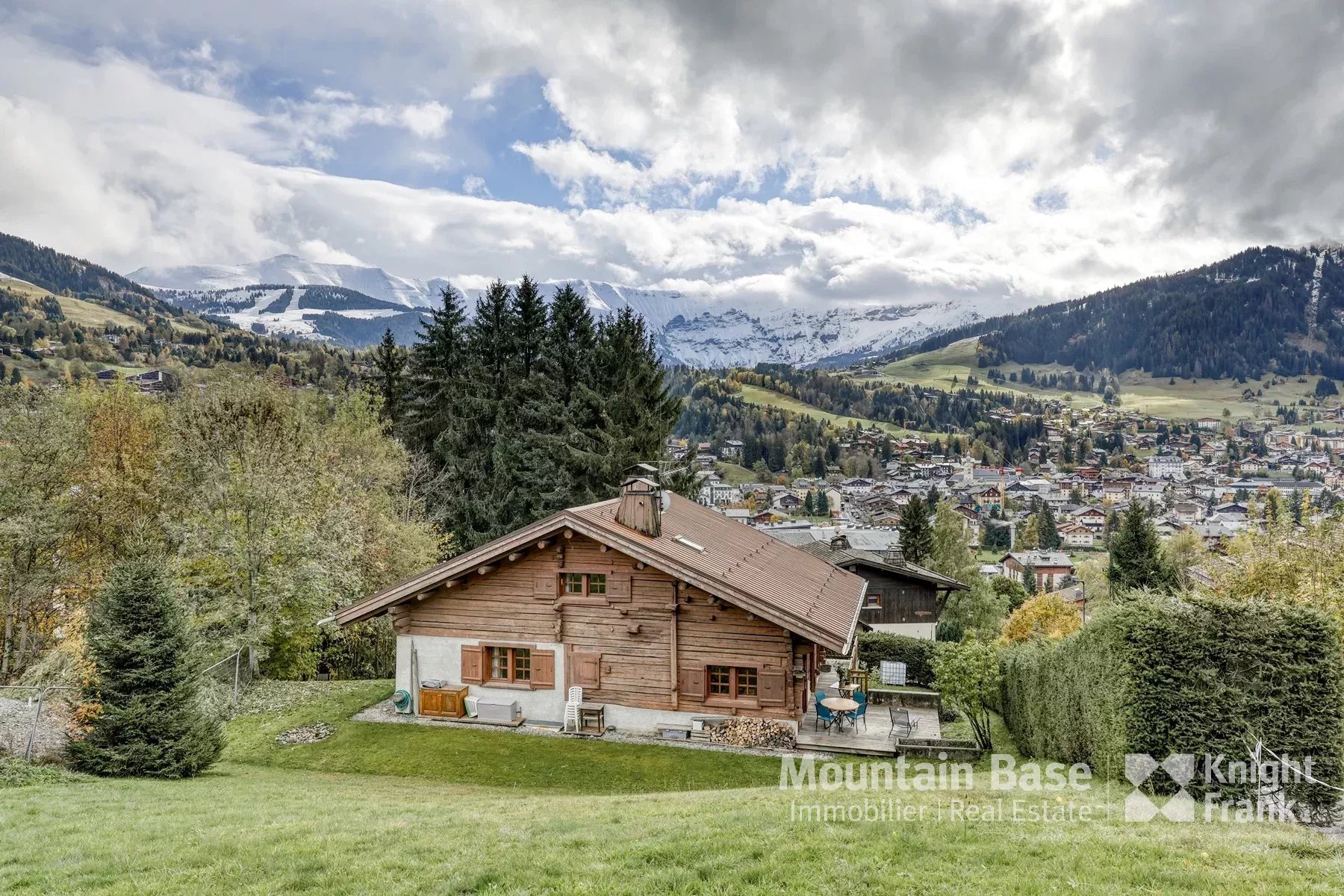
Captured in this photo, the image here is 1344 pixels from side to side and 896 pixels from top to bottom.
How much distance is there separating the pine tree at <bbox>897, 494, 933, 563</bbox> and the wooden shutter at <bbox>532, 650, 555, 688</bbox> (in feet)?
142

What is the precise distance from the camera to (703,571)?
722 inches

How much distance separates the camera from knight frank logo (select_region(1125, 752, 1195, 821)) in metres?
9.22

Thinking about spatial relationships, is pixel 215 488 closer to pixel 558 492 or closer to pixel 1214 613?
pixel 558 492

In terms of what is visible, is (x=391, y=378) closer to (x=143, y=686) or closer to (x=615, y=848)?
(x=143, y=686)

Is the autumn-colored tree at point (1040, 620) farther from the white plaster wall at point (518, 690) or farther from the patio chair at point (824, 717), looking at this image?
the white plaster wall at point (518, 690)

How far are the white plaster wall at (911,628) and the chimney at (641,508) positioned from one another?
25927mm

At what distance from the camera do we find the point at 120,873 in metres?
7.75

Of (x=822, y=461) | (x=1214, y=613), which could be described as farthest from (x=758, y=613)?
(x=822, y=461)

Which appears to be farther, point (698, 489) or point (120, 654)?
point (698, 489)

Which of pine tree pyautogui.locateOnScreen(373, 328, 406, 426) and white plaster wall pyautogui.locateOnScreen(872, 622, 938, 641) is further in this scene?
pine tree pyautogui.locateOnScreen(373, 328, 406, 426)

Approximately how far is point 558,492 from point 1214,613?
96.0 feet

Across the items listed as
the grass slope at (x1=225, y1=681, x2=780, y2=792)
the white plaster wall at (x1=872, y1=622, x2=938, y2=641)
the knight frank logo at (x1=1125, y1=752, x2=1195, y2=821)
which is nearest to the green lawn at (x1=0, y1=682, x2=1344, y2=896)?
the knight frank logo at (x1=1125, y1=752, x2=1195, y2=821)

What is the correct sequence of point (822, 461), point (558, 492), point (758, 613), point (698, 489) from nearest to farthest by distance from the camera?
point (758, 613), point (558, 492), point (698, 489), point (822, 461)

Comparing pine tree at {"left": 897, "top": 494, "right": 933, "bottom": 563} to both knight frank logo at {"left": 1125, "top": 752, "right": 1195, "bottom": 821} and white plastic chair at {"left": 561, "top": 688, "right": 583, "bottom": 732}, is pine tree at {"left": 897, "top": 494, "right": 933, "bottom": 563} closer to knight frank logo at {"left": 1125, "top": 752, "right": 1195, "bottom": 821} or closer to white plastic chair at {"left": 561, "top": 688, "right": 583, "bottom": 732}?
white plastic chair at {"left": 561, "top": 688, "right": 583, "bottom": 732}
